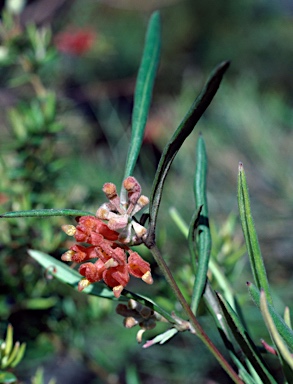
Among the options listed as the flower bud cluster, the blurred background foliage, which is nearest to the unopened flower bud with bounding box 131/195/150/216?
the flower bud cluster

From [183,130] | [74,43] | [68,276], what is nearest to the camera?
[183,130]

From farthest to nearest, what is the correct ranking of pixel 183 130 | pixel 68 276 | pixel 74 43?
pixel 74 43 < pixel 68 276 < pixel 183 130

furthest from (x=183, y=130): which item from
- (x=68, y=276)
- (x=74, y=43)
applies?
(x=74, y=43)

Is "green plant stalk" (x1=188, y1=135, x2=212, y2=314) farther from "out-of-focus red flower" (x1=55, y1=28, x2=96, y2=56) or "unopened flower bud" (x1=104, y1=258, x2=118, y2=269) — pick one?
"out-of-focus red flower" (x1=55, y1=28, x2=96, y2=56)

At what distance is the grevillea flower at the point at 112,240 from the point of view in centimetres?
31

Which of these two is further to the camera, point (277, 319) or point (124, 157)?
point (124, 157)

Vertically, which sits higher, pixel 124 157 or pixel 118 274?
pixel 118 274

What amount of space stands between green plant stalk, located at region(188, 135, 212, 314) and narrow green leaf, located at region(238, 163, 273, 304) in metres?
0.04

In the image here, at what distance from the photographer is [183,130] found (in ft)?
0.96

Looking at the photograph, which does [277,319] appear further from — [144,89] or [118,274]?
[144,89]

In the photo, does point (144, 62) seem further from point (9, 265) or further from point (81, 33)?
point (81, 33)

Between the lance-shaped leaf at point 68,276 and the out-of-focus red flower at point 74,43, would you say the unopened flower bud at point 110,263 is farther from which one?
the out-of-focus red flower at point 74,43

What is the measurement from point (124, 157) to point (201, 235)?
0.97 meters

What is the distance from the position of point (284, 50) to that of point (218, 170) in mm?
1452
